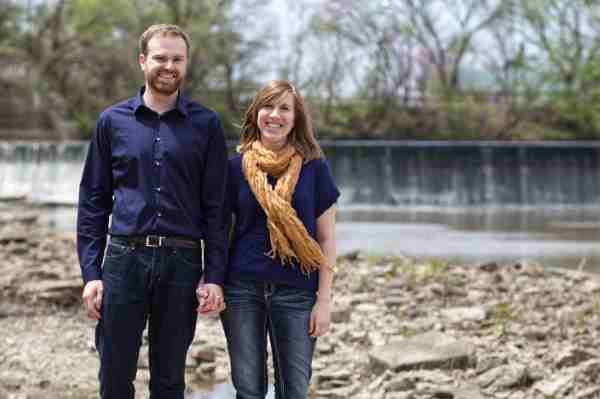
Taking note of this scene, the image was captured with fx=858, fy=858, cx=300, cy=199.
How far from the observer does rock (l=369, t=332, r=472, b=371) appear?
504 centimetres

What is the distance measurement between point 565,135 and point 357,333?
2637cm

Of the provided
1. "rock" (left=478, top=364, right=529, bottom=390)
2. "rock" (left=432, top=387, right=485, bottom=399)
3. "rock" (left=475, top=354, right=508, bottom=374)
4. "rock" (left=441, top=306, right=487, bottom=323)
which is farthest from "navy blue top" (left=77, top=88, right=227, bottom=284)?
"rock" (left=441, top=306, right=487, bottom=323)

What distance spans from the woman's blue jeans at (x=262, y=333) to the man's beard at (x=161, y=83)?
75 cm

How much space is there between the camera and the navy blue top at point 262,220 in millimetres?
3170

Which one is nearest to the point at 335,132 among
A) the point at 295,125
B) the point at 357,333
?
the point at 357,333

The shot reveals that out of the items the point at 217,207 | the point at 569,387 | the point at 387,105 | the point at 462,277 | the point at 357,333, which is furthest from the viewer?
the point at 387,105

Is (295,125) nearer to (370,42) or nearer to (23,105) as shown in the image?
(23,105)

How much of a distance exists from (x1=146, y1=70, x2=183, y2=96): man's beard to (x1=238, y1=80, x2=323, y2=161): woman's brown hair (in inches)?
13.1

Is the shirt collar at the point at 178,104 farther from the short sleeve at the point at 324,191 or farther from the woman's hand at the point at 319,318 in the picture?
the woman's hand at the point at 319,318

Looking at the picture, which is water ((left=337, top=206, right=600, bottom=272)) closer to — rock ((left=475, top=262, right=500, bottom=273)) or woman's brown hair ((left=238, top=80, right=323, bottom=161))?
rock ((left=475, top=262, right=500, bottom=273))

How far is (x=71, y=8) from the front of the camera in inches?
1264

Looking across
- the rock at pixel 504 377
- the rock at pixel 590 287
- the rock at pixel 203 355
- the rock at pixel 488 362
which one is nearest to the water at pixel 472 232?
the rock at pixel 590 287

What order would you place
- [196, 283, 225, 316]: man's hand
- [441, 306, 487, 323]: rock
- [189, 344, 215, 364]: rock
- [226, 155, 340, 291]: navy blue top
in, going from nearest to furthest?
[196, 283, 225, 316]: man's hand < [226, 155, 340, 291]: navy blue top < [189, 344, 215, 364]: rock < [441, 306, 487, 323]: rock

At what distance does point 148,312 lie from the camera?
3156 millimetres
